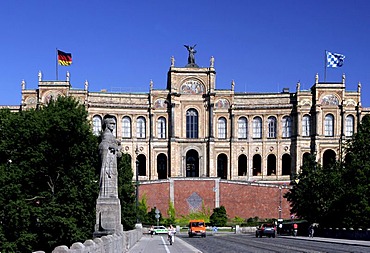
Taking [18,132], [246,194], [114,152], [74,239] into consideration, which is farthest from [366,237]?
[246,194]

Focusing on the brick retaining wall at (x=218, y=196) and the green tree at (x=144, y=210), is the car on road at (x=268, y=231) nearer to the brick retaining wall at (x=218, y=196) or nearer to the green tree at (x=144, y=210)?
the green tree at (x=144, y=210)

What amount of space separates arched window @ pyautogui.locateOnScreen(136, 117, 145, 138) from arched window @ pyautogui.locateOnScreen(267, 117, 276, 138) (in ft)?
65.6

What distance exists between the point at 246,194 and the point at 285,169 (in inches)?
516

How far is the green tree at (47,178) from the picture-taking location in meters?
42.9

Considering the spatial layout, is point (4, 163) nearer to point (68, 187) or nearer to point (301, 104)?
point (68, 187)

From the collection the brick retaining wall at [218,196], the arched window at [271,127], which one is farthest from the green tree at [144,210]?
the arched window at [271,127]

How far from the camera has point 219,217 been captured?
3137 inches

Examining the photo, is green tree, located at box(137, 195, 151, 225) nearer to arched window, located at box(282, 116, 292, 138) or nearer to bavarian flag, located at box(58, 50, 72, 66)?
bavarian flag, located at box(58, 50, 72, 66)

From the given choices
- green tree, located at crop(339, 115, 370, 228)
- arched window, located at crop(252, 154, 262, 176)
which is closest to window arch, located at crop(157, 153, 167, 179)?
arched window, located at crop(252, 154, 262, 176)

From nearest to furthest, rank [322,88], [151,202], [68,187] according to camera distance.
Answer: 1. [68,187]
2. [151,202]
3. [322,88]

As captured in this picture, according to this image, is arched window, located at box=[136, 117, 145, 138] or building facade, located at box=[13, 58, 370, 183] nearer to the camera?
building facade, located at box=[13, 58, 370, 183]

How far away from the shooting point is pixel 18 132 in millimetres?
50156

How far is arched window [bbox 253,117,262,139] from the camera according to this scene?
3787 inches

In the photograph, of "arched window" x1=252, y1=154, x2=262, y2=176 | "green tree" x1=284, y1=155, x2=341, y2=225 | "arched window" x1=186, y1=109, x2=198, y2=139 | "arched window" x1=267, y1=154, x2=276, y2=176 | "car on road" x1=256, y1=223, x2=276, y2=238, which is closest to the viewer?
"car on road" x1=256, y1=223, x2=276, y2=238
